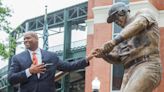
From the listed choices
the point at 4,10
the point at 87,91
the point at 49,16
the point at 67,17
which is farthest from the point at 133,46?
the point at 49,16

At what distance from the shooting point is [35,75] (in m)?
7.01

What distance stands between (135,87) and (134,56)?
39 centimetres

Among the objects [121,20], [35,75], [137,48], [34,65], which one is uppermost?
[121,20]

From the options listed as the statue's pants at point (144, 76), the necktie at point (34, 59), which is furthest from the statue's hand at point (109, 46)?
the necktie at point (34, 59)

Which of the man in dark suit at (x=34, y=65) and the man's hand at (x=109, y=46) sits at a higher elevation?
the man's hand at (x=109, y=46)

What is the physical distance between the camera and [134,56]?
6449mm

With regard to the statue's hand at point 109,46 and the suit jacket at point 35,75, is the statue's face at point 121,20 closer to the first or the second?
the statue's hand at point 109,46

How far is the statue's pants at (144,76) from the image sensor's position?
20.5 feet

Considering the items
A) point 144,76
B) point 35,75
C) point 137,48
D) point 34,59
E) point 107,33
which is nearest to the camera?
point 144,76

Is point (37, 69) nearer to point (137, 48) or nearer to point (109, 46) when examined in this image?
point (109, 46)

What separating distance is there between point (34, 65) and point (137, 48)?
125 centimetres

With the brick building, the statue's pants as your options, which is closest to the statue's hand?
the statue's pants

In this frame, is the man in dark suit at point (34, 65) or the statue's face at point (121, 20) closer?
the statue's face at point (121, 20)

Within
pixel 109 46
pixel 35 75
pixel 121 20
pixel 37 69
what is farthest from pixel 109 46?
pixel 35 75
